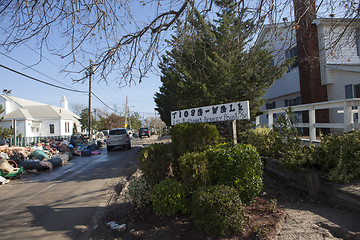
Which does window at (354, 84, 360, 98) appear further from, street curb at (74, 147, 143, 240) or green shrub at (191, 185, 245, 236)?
street curb at (74, 147, 143, 240)

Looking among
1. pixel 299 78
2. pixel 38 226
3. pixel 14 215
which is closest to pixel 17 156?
pixel 14 215

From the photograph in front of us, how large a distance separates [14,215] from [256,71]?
8682mm

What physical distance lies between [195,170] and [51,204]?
4.14 meters

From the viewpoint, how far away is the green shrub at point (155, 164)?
4375 millimetres

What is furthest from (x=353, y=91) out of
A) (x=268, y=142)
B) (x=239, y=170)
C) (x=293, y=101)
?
(x=239, y=170)

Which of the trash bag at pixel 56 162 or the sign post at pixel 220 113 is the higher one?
the sign post at pixel 220 113

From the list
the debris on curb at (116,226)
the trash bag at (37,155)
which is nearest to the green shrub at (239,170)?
the debris on curb at (116,226)

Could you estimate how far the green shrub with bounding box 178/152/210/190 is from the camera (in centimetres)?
356

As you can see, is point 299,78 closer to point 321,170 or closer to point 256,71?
point 256,71

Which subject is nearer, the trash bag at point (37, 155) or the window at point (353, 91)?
the window at point (353, 91)

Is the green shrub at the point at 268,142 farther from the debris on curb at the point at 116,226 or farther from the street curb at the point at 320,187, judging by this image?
the debris on curb at the point at 116,226

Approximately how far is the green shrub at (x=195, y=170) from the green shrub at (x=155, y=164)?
0.78m

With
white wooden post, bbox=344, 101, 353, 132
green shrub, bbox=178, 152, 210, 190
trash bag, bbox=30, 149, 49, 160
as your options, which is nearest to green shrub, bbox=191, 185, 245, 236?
green shrub, bbox=178, 152, 210, 190

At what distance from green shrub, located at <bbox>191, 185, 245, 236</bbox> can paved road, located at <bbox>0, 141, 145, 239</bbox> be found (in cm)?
237
